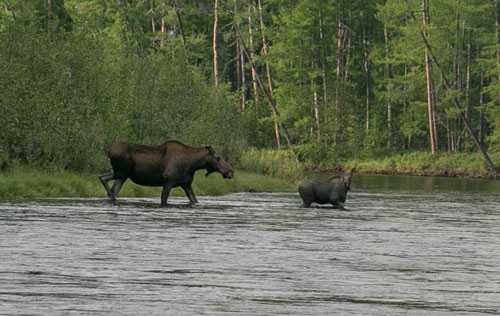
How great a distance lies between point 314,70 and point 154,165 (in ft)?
249

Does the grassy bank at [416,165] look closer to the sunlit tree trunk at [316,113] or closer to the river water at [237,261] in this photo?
the sunlit tree trunk at [316,113]

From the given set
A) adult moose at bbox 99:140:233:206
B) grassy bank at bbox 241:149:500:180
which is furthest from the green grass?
adult moose at bbox 99:140:233:206

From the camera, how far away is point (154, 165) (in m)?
36.2

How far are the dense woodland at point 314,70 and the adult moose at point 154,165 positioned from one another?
1589 centimetres

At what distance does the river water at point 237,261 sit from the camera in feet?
53.9

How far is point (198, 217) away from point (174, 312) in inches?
651

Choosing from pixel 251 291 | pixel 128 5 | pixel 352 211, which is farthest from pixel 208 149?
pixel 128 5

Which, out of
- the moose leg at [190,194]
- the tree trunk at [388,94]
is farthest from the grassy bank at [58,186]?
the tree trunk at [388,94]

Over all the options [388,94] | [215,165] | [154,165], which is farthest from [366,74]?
[154,165]

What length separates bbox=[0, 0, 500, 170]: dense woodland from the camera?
59.6 metres

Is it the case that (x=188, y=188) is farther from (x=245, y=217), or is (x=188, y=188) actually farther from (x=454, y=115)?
(x=454, y=115)

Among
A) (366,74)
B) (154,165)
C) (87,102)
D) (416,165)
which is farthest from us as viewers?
(366,74)

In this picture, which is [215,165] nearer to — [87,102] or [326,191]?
[326,191]

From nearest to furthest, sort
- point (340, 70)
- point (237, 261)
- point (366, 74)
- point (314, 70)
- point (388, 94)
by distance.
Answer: point (237, 261) < point (388, 94) < point (314, 70) < point (340, 70) < point (366, 74)
